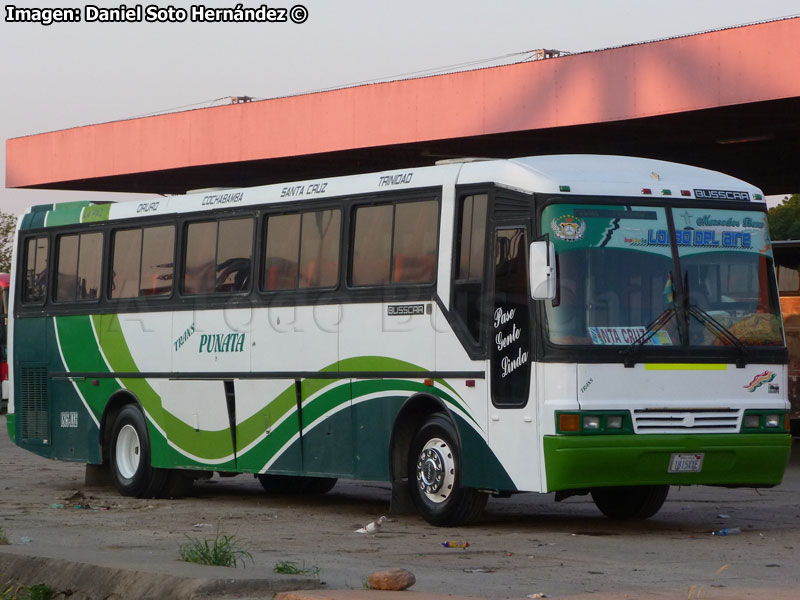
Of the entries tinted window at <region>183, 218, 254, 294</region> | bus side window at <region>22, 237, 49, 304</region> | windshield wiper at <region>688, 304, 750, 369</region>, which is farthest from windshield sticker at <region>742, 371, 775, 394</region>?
bus side window at <region>22, 237, 49, 304</region>

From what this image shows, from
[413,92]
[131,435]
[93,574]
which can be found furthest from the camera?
[413,92]

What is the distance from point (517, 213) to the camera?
13125mm

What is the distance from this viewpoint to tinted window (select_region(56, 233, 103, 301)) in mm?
18312

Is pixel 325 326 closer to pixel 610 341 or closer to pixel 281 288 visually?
pixel 281 288

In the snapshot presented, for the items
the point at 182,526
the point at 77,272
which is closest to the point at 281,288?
the point at 182,526

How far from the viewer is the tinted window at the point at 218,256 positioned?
53.4 ft

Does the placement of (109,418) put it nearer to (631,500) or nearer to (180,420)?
(180,420)

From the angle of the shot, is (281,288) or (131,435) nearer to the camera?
(281,288)

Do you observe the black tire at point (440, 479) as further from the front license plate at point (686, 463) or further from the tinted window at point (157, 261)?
the tinted window at point (157, 261)

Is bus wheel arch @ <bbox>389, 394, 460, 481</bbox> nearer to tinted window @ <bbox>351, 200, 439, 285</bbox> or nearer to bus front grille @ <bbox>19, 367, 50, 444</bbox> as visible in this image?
tinted window @ <bbox>351, 200, 439, 285</bbox>

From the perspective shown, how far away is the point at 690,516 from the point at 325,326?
3.84m

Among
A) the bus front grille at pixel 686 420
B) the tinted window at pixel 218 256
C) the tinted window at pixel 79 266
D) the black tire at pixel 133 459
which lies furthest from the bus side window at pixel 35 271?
the bus front grille at pixel 686 420

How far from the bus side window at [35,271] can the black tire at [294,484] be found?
138 inches

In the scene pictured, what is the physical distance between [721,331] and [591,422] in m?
1.46
